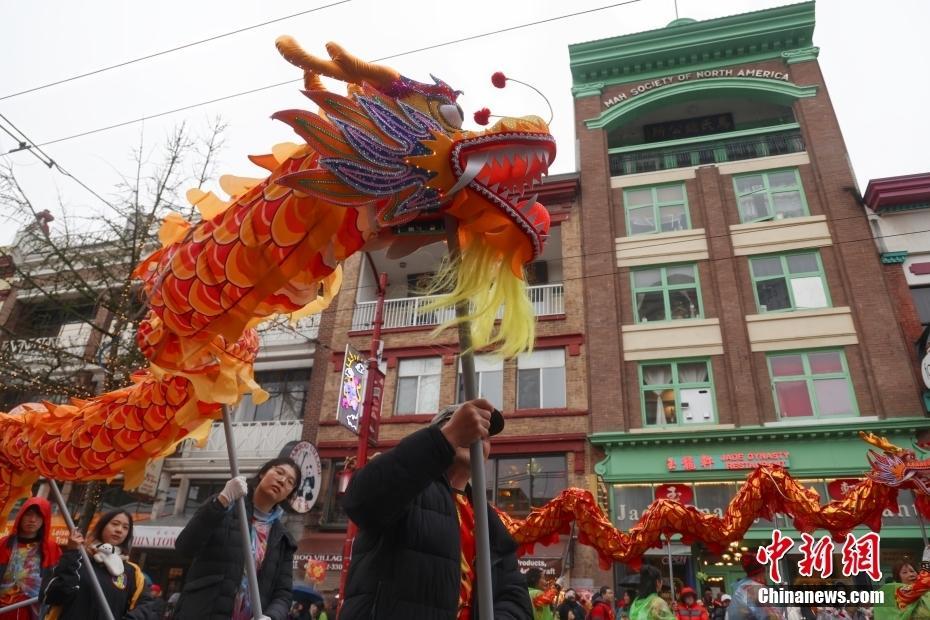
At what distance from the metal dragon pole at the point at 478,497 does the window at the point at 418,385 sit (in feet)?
50.5

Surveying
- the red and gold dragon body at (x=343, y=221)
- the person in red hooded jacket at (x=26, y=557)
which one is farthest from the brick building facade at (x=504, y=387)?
the red and gold dragon body at (x=343, y=221)

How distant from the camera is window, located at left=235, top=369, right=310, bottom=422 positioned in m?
19.1

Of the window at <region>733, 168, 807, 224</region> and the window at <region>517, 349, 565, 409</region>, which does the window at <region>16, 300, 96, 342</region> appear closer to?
the window at <region>517, 349, 565, 409</region>

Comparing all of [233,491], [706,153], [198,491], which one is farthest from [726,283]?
[198,491]

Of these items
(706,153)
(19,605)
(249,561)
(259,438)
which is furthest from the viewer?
(706,153)

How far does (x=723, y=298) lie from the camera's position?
1627 centimetres

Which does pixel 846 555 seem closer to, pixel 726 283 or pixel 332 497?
pixel 726 283

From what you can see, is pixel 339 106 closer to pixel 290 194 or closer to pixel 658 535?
pixel 290 194

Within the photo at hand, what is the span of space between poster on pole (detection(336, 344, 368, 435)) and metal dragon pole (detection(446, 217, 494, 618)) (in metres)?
12.2

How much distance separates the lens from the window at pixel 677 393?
600 inches

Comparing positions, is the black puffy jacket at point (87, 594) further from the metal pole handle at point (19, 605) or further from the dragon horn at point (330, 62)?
the dragon horn at point (330, 62)

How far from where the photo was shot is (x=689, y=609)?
8961 millimetres

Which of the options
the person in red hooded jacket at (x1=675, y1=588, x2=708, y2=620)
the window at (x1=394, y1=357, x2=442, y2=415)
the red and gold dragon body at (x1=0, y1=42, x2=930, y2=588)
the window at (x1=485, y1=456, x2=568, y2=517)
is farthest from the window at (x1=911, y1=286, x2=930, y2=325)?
the red and gold dragon body at (x1=0, y1=42, x2=930, y2=588)

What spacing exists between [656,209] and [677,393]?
5910 mm
